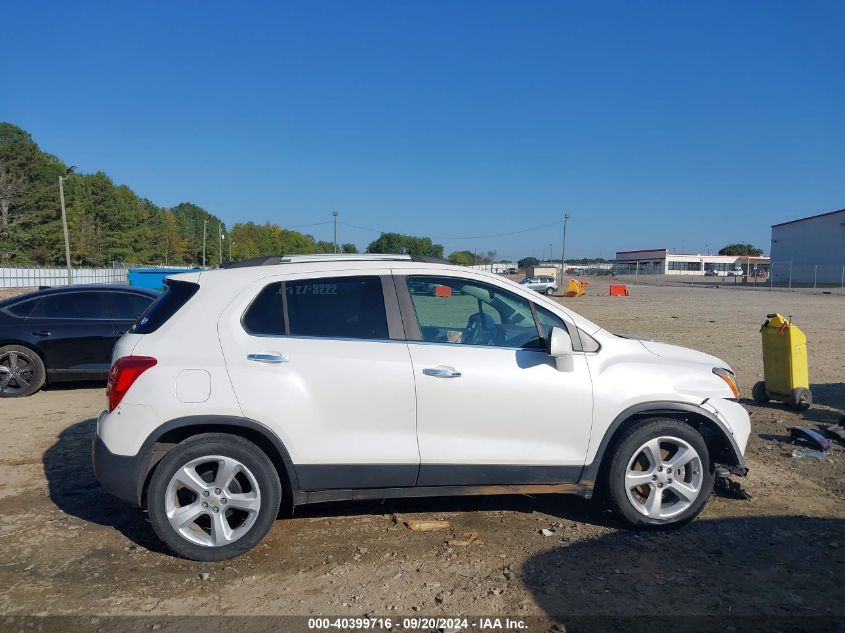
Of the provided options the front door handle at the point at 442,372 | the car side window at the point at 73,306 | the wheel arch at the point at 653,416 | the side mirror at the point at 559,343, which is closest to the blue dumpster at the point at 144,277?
the car side window at the point at 73,306

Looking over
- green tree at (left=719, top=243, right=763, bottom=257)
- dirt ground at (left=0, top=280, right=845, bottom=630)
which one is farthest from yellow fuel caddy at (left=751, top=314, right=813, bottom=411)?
green tree at (left=719, top=243, right=763, bottom=257)

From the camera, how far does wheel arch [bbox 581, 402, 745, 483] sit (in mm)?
4129

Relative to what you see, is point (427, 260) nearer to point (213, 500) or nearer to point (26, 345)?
point (213, 500)

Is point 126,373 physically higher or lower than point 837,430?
higher

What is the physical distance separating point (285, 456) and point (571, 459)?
6.17 feet

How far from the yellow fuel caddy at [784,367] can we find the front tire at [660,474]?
418 centimetres

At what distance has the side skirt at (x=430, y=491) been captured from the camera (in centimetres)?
394

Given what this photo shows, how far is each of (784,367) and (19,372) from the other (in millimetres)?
9932

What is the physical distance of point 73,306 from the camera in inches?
340

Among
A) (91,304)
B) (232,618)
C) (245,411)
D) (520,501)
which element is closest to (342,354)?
(245,411)

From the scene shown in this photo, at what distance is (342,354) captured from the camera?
392cm

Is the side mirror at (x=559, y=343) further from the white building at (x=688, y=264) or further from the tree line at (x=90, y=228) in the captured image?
the white building at (x=688, y=264)

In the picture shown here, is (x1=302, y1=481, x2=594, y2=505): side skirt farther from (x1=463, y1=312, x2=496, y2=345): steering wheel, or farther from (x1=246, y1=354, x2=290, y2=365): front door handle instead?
(x1=463, y1=312, x2=496, y2=345): steering wheel

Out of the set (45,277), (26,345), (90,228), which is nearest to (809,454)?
(26,345)
